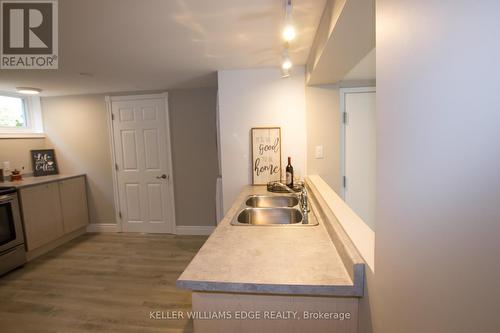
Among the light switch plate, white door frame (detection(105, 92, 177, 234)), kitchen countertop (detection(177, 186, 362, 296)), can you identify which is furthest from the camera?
white door frame (detection(105, 92, 177, 234))

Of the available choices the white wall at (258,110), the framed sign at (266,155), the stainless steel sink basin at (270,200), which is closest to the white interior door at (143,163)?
the white wall at (258,110)

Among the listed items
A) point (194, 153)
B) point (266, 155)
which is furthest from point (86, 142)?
point (266, 155)

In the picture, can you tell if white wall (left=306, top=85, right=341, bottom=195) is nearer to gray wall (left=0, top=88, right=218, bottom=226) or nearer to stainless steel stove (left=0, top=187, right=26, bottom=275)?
gray wall (left=0, top=88, right=218, bottom=226)

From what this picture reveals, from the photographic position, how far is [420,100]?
0.46m

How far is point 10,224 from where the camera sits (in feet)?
8.95

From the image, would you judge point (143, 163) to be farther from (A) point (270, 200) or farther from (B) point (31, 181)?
(A) point (270, 200)

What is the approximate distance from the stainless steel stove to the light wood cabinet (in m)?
0.08

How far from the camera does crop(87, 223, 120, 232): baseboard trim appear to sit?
3.92 m

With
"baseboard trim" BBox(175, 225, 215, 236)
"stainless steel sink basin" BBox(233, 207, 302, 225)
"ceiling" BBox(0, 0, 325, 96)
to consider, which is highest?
"ceiling" BBox(0, 0, 325, 96)

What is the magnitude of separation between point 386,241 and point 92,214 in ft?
14.6

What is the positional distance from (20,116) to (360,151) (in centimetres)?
488

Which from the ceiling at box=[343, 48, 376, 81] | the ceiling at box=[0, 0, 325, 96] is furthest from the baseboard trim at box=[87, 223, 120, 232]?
the ceiling at box=[343, 48, 376, 81]

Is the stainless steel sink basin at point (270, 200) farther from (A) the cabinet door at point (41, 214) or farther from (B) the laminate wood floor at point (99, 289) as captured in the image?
(A) the cabinet door at point (41, 214)

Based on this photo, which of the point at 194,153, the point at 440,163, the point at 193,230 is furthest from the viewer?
the point at 193,230
